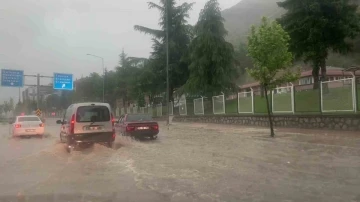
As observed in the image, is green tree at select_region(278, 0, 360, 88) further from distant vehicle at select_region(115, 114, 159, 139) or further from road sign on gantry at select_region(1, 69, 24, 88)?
road sign on gantry at select_region(1, 69, 24, 88)

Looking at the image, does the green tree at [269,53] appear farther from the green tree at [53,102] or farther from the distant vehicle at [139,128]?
the green tree at [53,102]

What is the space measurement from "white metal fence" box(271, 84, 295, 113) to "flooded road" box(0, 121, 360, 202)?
25.5 ft

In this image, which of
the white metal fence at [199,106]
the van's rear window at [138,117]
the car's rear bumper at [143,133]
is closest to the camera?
the car's rear bumper at [143,133]

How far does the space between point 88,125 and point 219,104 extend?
61.3ft

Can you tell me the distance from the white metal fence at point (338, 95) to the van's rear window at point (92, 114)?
36.5 feet

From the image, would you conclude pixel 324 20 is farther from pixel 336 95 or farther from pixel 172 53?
pixel 172 53

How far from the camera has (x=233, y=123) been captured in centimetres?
3098

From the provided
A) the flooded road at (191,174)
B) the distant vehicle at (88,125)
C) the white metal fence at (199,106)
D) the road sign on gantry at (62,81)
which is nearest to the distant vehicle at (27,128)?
the distant vehicle at (88,125)

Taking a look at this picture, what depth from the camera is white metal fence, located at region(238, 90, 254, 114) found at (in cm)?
2836

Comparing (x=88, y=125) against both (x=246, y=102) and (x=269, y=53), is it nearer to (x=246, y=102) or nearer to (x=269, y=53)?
(x=269, y=53)

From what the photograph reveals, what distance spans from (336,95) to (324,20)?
10.4 meters

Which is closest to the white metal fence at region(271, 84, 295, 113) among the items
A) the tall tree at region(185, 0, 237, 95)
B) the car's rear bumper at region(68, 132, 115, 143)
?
the car's rear bumper at region(68, 132, 115, 143)

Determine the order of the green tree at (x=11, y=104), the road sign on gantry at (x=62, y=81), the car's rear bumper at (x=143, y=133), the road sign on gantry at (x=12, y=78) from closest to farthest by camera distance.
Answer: the car's rear bumper at (x=143, y=133) < the road sign on gantry at (x=12, y=78) < the road sign on gantry at (x=62, y=81) < the green tree at (x=11, y=104)

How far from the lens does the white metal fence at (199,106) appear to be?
3672 centimetres
